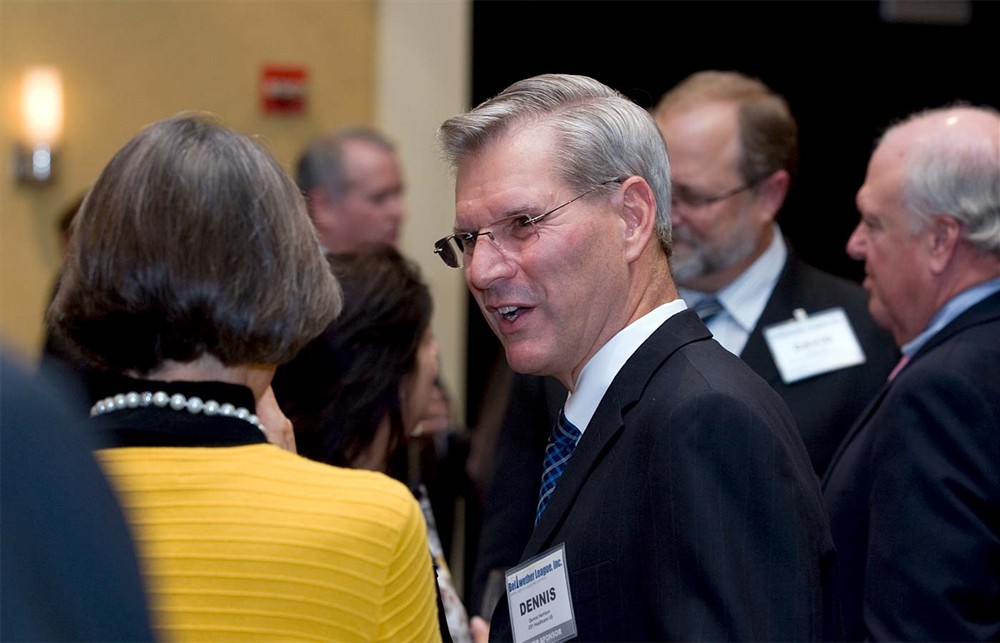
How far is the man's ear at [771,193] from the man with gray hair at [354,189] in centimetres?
161

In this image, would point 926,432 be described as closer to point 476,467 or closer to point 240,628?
point 240,628

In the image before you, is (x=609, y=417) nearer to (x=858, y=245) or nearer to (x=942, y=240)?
(x=942, y=240)

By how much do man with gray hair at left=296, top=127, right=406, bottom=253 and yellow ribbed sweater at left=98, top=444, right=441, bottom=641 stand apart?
2934 millimetres

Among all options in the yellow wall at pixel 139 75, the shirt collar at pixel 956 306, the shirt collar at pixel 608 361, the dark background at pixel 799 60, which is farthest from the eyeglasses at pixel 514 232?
the yellow wall at pixel 139 75

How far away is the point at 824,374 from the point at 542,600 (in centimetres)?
149

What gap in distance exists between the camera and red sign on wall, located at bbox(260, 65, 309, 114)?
568 cm

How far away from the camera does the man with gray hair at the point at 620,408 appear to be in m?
1.40

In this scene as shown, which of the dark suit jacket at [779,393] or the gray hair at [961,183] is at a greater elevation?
the gray hair at [961,183]

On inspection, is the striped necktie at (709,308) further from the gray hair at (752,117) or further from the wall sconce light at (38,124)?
the wall sconce light at (38,124)

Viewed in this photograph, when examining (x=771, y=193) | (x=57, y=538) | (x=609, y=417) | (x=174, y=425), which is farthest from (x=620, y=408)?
(x=771, y=193)

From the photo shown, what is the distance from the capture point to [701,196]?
3189 mm

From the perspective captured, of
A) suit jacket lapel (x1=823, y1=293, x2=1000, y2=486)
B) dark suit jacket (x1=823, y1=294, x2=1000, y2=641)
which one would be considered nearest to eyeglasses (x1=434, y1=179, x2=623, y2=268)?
dark suit jacket (x1=823, y1=294, x2=1000, y2=641)

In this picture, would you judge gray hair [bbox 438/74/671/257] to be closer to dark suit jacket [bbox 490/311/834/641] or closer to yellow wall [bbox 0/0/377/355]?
dark suit jacket [bbox 490/311/834/641]

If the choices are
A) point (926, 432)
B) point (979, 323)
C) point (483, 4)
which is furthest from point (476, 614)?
point (483, 4)
